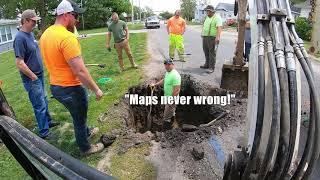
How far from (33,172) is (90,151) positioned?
272 cm

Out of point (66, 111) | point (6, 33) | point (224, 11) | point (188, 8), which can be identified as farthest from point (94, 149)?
point (188, 8)

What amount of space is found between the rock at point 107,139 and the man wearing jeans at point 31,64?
987 millimetres

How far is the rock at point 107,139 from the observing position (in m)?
5.60

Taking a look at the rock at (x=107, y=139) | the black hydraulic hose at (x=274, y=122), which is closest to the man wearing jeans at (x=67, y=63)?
the rock at (x=107, y=139)

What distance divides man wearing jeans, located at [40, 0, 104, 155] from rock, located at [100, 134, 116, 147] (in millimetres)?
614

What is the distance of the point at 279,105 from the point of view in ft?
8.75

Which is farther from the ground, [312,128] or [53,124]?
[312,128]

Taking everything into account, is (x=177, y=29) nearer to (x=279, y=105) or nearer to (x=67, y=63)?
(x=67, y=63)

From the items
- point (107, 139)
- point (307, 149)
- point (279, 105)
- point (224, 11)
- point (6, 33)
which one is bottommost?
point (6, 33)

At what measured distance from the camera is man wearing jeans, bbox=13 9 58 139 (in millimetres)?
5574

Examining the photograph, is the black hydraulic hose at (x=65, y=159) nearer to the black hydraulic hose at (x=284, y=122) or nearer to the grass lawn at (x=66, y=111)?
the black hydraulic hose at (x=284, y=122)

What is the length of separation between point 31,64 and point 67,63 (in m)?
1.54

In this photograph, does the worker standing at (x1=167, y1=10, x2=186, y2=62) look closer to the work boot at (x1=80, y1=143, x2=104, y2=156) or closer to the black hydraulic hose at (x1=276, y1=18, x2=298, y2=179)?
the work boot at (x1=80, y1=143, x2=104, y2=156)

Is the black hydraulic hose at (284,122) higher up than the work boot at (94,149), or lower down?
higher up
